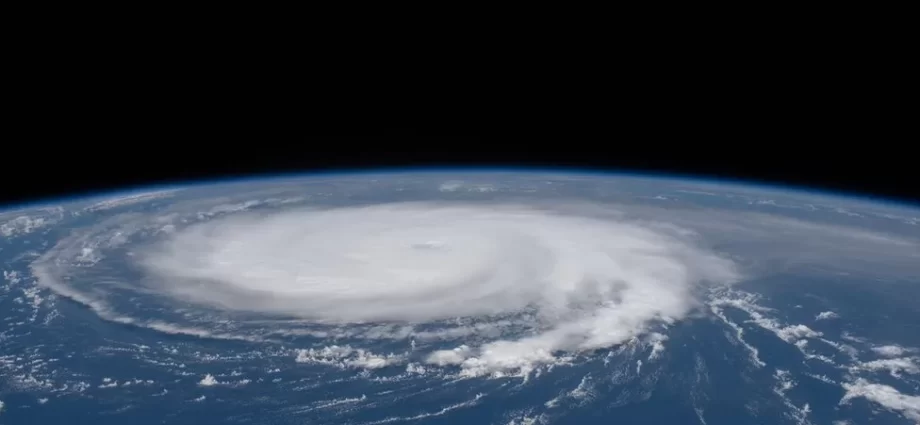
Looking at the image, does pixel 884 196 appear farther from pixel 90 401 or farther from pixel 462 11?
pixel 90 401

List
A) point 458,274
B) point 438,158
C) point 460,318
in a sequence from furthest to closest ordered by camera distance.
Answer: point 458,274
point 460,318
point 438,158

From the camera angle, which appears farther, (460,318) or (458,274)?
(458,274)

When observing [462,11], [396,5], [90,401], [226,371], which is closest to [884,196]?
[462,11]

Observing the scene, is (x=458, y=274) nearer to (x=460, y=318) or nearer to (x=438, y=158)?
(x=460, y=318)

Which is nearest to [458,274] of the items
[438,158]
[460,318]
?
[460,318]

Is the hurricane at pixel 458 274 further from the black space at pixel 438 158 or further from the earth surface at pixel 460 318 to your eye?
the black space at pixel 438 158

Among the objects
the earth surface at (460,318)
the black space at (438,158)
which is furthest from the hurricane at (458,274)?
the black space at (438,158)
